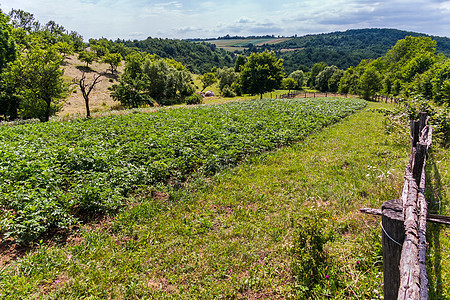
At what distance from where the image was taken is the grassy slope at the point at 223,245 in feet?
14.1

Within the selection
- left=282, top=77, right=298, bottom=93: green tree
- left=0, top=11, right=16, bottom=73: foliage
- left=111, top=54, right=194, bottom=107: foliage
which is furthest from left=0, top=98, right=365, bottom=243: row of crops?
left=282, top=77, right=298, bottom=93: green tree

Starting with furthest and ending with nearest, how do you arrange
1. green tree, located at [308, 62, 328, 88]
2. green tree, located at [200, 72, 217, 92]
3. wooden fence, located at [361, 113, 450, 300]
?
green tree, located at [308, 62, 328, 88] → green tree, located at [200, 72, 217, 92] → wooden fence, located at [361, 113, 450, 300]

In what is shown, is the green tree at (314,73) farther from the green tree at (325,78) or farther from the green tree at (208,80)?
the green tree at (208,80)

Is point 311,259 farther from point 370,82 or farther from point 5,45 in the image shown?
point 370,82

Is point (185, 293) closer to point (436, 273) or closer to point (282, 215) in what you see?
point (282, 215)

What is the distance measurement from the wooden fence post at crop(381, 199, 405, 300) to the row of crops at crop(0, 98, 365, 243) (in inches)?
269

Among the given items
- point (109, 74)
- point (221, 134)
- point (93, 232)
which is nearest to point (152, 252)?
point (93, 232)

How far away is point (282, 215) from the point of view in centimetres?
656

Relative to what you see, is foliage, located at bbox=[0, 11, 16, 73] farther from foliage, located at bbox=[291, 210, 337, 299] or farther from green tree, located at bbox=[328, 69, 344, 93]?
green tree, located at bbox=[328, 69, 344, 93]

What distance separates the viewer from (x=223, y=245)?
552cm

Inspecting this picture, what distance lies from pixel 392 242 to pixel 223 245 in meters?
3.80

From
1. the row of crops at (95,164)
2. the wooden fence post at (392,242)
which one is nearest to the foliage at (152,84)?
the row of crops at (95,164)

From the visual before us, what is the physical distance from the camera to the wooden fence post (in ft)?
8.21

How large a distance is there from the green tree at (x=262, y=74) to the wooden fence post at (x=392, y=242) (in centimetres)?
4742
